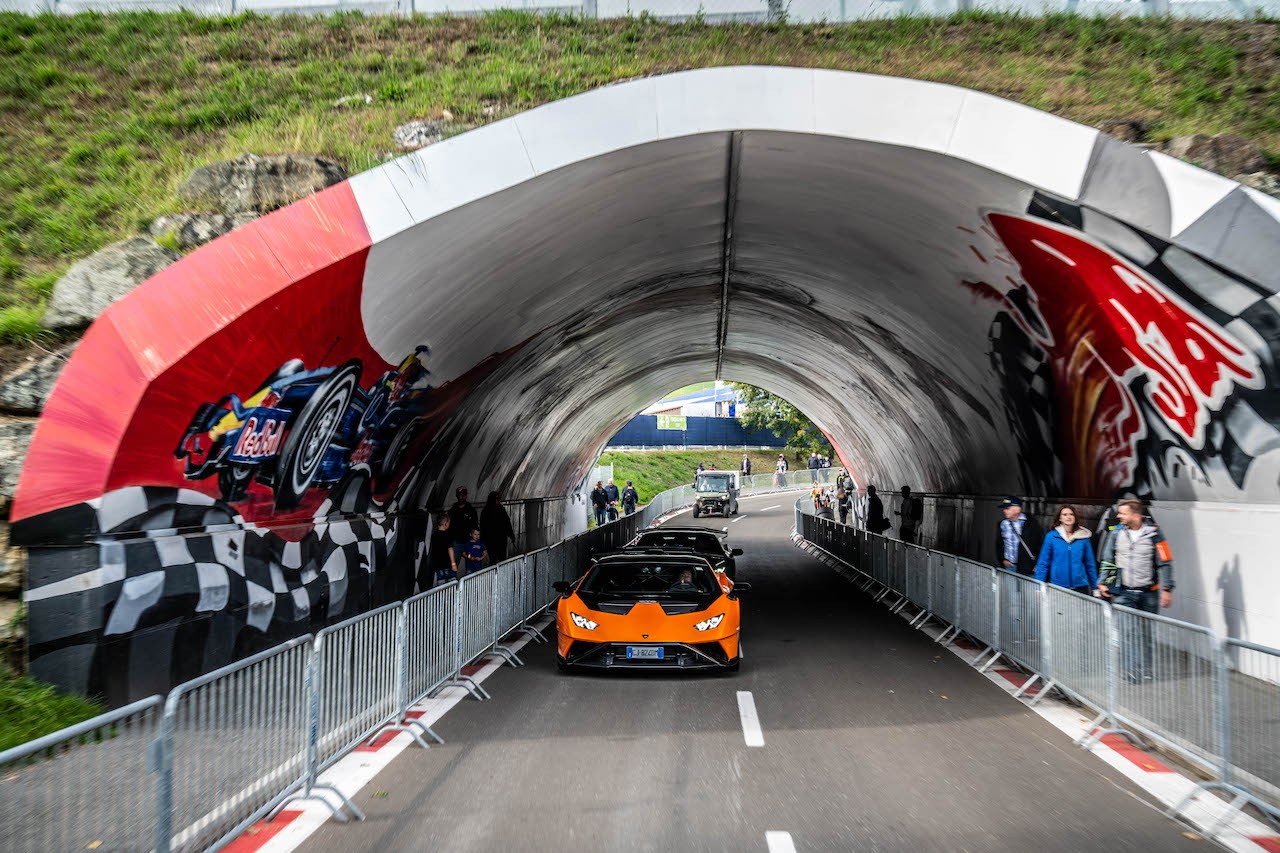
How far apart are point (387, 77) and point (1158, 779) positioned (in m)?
13.3

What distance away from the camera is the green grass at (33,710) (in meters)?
7.68

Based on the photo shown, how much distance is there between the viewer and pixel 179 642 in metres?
9.37

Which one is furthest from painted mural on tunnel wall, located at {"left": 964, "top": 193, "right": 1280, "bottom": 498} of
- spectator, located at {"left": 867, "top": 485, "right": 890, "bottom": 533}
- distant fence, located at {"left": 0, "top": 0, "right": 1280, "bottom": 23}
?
spectator, located at {"left": 867, "top": 485, "right": 890, "bottom": 533}

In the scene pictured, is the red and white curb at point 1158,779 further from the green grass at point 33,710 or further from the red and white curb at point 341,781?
the green grass at point 33,710

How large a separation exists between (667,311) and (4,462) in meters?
13.8

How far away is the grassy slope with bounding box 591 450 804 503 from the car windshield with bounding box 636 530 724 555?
45480 millimetres

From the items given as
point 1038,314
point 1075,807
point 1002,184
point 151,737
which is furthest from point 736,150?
point 151,737

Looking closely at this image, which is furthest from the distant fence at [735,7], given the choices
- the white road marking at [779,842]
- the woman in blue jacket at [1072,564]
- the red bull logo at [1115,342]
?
the white road marking at [779,842]

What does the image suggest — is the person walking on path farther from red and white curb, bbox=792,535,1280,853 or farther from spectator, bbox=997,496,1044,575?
red and white curb, bbox=792,535,1280,853

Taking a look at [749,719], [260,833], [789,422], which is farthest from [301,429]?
[789,422]

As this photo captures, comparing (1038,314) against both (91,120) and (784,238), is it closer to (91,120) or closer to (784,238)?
(784,238)

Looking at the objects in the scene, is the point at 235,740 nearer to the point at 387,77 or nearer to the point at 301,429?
the point at 301,429

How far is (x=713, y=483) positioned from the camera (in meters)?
49.5

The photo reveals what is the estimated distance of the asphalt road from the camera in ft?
19.5
